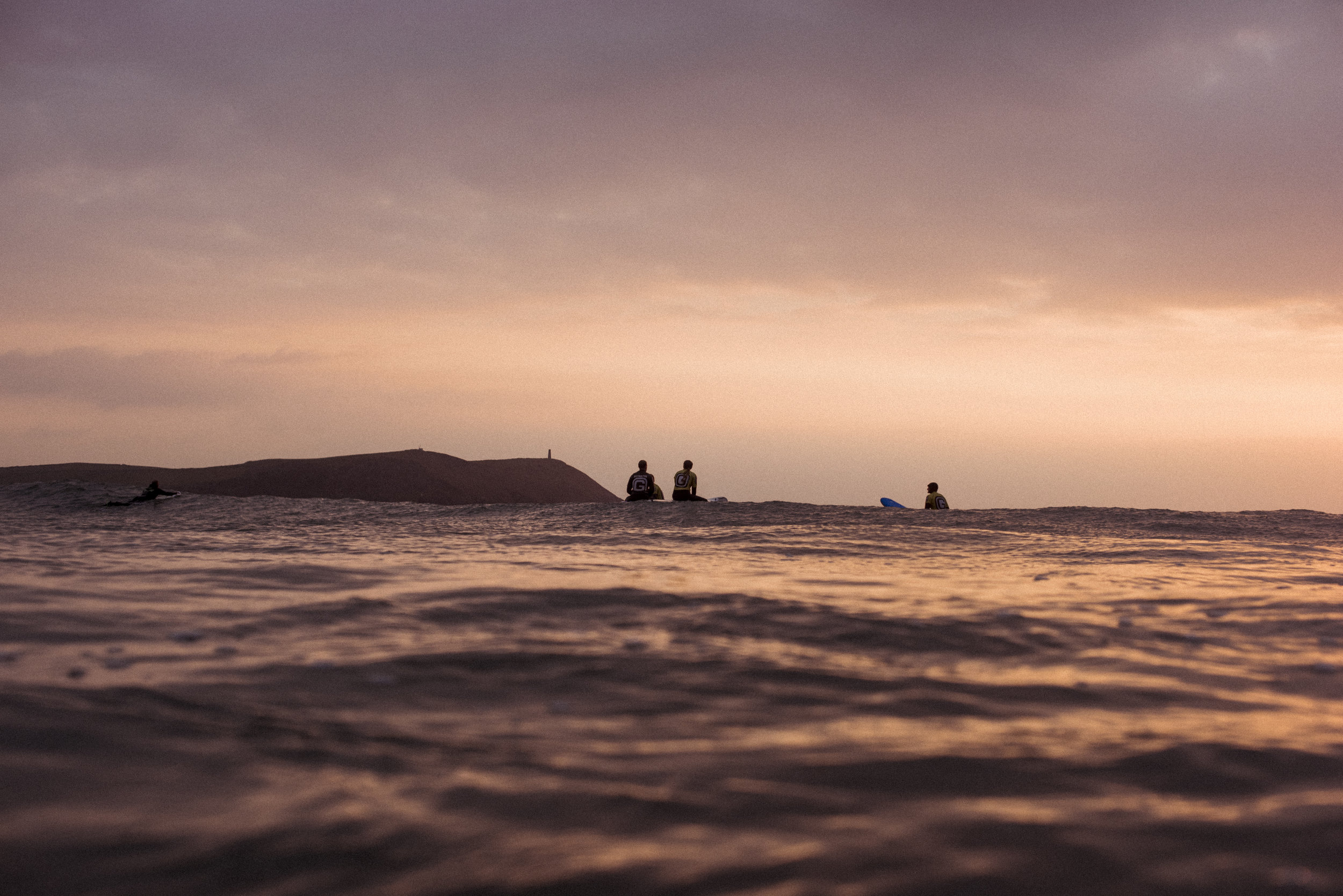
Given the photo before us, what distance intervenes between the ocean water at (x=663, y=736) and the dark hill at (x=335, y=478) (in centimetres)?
3398

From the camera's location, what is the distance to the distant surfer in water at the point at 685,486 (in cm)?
2138

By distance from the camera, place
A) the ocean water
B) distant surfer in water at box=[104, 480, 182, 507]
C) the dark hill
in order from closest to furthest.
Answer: the ocean water → distant surfer in water at box=[104, 480, 182, 507] → the dark hill

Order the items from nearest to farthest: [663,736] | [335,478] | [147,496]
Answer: [663,736]
[147,496]
[335,478]

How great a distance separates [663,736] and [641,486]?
18635 millimetres

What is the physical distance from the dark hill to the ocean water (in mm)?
33981

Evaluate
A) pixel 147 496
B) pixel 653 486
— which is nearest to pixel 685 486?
pixel 653 486

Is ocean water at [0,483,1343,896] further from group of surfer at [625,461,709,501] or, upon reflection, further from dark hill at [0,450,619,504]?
dark hill at [0,450,619,504]

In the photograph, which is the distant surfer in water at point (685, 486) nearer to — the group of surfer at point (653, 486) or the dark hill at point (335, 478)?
the group of surfer at point (653, 486)

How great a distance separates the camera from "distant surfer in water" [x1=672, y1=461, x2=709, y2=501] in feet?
70.1

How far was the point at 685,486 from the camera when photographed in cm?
2138

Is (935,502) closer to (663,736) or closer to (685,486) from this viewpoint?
(685,486)

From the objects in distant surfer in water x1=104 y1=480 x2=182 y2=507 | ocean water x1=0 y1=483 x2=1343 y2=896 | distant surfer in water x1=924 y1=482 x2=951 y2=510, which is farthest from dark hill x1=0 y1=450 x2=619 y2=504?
ocean water x1=0 y1=483 x2=1343 y2=896

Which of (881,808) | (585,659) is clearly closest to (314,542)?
(585,659)

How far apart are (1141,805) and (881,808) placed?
734 mm
